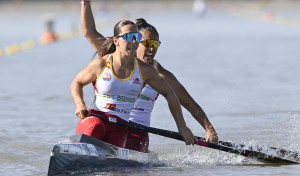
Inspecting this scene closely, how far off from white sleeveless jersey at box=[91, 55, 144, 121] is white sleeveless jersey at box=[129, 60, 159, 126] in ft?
2.23

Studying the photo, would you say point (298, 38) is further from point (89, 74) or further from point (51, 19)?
point (89, 74)

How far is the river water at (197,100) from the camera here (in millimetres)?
9055

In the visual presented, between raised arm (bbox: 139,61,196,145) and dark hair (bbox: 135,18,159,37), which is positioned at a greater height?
dark hair (bbox: 135,18,159,37)

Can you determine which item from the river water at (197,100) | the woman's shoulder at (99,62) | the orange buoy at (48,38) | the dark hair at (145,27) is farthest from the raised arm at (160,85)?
the orange buoy at (48,38)

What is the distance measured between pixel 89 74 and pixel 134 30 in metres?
0.65

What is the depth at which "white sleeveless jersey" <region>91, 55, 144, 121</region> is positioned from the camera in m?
7.72

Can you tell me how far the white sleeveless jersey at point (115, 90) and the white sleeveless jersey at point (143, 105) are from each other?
2.23ft

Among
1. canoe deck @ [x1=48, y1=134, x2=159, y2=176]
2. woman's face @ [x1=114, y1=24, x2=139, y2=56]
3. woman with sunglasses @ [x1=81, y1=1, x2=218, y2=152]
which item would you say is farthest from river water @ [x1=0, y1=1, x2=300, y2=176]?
woman's face @ [x1=114, y1=24, x2=139, y2=56]

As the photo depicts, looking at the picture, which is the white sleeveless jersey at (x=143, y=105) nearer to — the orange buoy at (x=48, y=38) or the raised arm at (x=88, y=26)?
the raised arm at (x=88, y=26)

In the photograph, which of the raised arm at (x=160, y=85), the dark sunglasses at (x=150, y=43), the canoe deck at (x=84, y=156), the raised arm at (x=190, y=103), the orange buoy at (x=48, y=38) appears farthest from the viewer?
the orange buoy at (x=48, y=38)

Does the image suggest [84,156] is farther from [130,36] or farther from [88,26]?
[88,26]

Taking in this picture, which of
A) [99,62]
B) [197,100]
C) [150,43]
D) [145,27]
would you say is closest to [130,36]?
[99,62]

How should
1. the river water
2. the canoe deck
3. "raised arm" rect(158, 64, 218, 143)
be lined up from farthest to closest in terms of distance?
the river water < "raised arm" rect(158, 64, 218, 143) < the canoe deck

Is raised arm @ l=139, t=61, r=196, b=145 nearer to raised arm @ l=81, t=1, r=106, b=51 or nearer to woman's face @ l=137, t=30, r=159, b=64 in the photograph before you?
woman's face @ l=137, t=30, r=159, b=64
